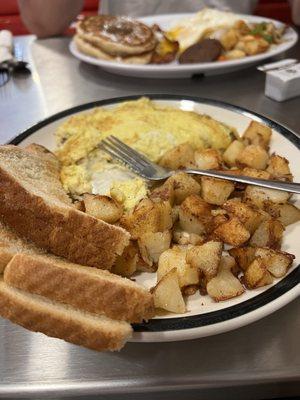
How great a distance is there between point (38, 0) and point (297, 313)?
7.52 feet

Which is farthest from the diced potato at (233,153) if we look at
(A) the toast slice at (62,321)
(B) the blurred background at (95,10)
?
(B) the blurred background at (95,10)

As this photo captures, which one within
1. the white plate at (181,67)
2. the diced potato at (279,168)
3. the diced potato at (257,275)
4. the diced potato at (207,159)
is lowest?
the white plate at (181,67)

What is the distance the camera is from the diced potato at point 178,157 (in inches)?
53.9

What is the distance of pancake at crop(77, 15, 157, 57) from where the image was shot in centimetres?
205

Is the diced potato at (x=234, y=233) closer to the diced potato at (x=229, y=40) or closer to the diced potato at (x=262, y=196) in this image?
the diced potato at (x=262, y=196)

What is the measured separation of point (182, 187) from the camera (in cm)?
121

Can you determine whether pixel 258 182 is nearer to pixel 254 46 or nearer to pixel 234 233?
pixel 234 233

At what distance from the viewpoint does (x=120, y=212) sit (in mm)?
1129

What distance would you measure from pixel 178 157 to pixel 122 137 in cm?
21

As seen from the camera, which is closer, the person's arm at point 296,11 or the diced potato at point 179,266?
the diced potato at point 179,266

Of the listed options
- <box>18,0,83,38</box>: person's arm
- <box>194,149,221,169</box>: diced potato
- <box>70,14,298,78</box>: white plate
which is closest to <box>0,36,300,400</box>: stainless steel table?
<box>194,149,221,169</box>: diced potato

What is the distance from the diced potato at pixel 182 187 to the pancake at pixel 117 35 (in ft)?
3.33

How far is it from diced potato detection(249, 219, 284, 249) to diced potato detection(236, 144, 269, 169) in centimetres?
29

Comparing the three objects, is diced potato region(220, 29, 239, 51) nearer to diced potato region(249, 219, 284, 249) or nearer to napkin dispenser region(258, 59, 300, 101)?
napkin dispenser region(258, 59, 300, 101)
